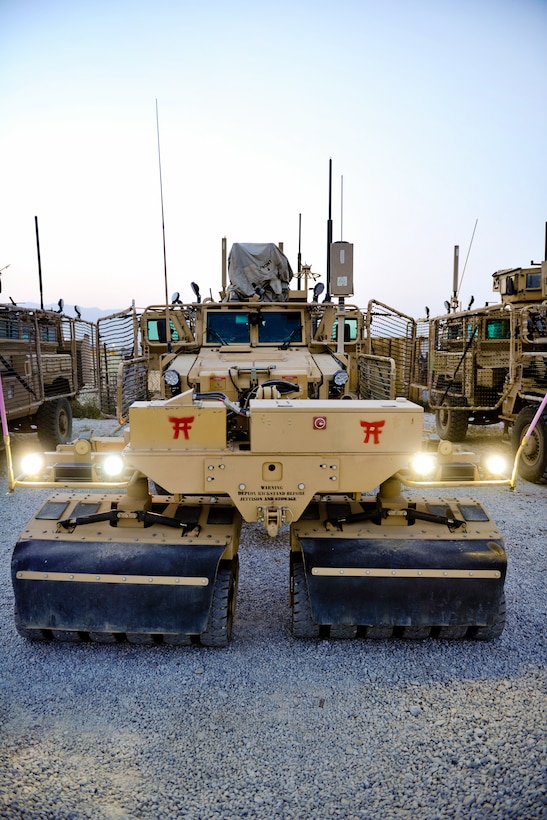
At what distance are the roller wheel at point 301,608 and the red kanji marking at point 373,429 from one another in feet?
2.97

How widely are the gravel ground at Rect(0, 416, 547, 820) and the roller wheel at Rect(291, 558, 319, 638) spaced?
92 mm

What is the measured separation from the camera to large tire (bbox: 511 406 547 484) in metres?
7.42

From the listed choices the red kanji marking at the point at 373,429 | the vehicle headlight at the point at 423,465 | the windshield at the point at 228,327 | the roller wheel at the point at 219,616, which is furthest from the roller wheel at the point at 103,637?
the windshield at the point at 228,327

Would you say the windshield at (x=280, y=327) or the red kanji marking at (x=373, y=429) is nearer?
the red kanji marking at (x=373, y=429)

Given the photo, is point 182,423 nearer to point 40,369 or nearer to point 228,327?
point 228,327

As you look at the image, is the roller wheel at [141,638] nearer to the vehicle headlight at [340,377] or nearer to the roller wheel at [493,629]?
the roller wheel at [493,629]

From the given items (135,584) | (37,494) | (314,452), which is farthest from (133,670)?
(37,494)

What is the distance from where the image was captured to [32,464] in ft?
12.2

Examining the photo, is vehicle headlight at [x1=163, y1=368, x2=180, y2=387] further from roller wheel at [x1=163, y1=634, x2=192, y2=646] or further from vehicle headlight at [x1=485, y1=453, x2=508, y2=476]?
vehicle headlight at [x1=485, y1=453, x2=508, y2=476]

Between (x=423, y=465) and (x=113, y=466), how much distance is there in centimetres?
192

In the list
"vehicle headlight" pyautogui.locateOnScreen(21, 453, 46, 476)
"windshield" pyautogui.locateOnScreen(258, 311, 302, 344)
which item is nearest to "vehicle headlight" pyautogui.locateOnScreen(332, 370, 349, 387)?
"windshield" pyautogui.locateOnScreen(258, 311, 302, 344)

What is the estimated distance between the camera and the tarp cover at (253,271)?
821 cm

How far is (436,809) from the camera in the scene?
229 cm

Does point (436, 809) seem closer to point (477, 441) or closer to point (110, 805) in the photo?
point (110, 805)
